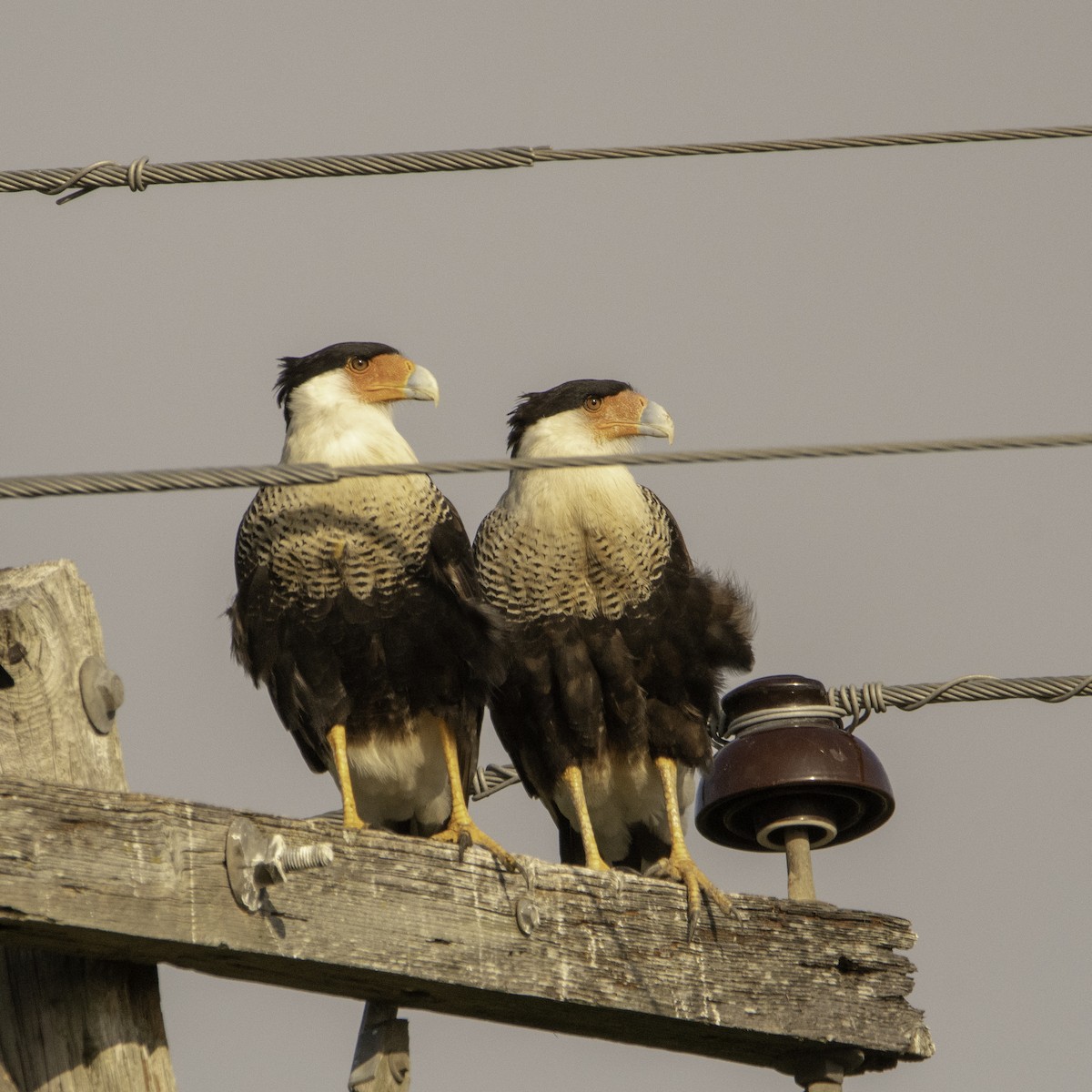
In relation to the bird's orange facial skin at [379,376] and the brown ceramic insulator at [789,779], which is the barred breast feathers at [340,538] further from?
the brown ceramic insulator at [789,779]

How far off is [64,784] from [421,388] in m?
3.03

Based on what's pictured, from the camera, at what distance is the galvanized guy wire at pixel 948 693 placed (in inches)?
237

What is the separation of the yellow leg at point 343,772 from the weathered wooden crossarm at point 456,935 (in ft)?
5.36

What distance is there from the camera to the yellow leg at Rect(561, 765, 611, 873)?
6.84 m

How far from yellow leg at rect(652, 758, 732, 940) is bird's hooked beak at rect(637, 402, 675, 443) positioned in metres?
1.27

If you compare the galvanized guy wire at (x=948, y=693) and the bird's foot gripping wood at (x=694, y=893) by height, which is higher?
the galvanized guy wire at (x=948, y=693)

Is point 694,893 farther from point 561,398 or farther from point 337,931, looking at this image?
point 561,398

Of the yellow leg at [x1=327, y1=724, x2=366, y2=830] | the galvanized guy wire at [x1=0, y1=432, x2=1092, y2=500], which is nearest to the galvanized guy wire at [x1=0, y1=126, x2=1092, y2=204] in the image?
the galvanized guy wire at [x1=0, y1=432, x2=1092, y2=500]

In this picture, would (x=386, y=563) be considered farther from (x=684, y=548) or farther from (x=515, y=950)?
(x=515, y=950)

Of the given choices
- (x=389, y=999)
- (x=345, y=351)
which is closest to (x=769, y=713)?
(x=389, y=999)

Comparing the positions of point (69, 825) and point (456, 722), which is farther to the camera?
point (456, 722)

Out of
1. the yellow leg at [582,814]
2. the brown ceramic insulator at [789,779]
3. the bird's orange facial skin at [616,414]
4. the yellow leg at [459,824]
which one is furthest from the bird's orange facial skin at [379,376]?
the brown ceramic insulator at [789,779]

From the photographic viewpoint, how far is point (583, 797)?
23.0ft

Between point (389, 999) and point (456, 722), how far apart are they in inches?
85.7
